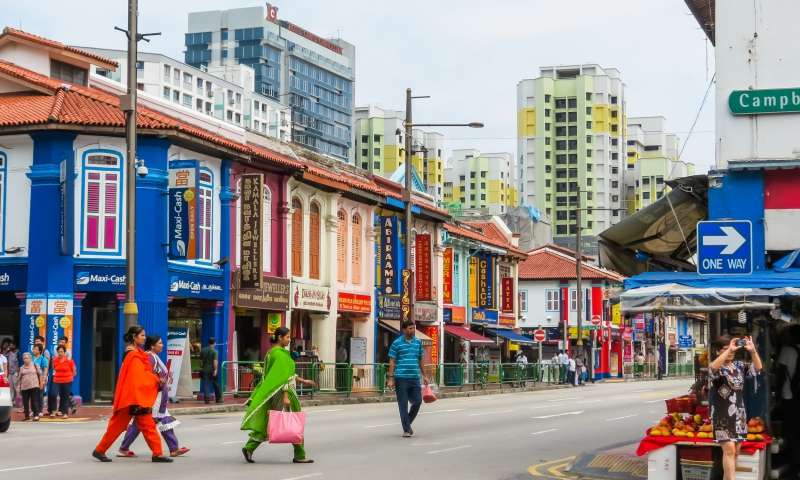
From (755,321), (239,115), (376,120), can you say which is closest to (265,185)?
(755,321)

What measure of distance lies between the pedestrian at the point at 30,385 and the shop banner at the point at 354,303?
62.8 ft

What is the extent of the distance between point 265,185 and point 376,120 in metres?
134

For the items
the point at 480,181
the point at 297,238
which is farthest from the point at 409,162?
the point at 480,181

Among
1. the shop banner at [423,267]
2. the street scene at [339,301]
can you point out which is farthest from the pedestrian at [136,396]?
the shop banner at [423,267]

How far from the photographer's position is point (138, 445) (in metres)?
19.4

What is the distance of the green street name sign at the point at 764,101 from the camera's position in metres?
15.9

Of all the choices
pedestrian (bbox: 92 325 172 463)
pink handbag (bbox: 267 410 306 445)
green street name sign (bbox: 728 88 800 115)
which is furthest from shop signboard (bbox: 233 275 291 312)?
green street name sign (bbox: 728 88 800 115)

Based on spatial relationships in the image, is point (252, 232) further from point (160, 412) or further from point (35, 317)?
point (160, 412)

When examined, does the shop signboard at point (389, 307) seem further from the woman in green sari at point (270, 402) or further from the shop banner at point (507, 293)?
the woman in green sari at point (270, 402)

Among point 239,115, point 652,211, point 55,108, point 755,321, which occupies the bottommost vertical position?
point 755,321

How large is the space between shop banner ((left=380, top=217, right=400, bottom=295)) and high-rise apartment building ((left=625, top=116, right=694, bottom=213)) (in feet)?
358

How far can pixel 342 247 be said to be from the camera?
46.6 metres

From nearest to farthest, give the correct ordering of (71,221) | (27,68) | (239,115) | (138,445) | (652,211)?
(652,211)
(138,445)
(71,221)
(27,68)
(239,115)

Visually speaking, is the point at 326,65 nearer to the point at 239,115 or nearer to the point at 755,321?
the point at 239,115
